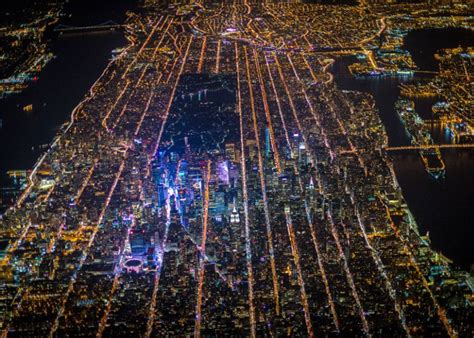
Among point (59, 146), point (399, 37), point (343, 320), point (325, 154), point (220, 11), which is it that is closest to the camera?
point (343, 320)

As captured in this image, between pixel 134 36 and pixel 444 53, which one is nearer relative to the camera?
pixel 444 53

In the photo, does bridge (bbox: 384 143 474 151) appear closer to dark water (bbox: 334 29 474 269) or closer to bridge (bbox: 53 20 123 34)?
dark water (bbox: 334 29 474 269)

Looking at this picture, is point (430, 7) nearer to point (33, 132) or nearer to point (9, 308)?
point (33, 132)

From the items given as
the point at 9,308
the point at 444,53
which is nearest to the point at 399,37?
the point at 444,53

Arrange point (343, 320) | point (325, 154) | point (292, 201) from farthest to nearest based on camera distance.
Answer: point (325, 154) < point (292, 201) < point (343, 320)

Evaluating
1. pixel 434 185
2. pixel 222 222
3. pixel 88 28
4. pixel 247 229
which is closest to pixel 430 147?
pixel 434 185

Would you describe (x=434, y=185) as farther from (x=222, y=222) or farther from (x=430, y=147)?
(x=222, y=222)
